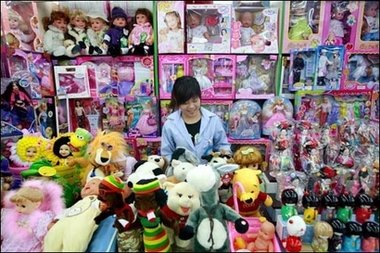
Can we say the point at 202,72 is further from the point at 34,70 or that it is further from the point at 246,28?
the point at 34,70

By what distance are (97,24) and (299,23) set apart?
1599 millimetres

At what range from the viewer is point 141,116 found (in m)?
2.26

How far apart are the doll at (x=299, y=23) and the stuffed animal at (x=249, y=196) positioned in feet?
5.01

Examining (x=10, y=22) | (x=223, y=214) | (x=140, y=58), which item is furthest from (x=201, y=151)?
(x=10, y=22)

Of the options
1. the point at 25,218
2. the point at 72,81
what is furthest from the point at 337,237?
the point at 72,81

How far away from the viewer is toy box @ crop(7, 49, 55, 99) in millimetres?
1750

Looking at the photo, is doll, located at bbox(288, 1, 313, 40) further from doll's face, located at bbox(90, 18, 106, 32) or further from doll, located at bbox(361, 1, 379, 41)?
doll's face, located at bbox(90, 18, 106, 32)

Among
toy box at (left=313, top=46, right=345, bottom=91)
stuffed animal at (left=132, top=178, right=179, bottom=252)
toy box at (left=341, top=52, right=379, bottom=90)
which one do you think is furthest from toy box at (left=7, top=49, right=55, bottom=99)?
toy box at (left=341, top=52, right=379, bottom=90)

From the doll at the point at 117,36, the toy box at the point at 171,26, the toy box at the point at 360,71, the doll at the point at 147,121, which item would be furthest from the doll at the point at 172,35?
the toy box at the point at 360,71

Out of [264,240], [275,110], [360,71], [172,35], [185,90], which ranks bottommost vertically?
[264,240]

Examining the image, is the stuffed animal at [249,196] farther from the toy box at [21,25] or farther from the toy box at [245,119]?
the toy box at [21,25]

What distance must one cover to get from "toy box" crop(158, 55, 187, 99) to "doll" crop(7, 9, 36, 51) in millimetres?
944

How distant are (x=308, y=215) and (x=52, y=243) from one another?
75 cm

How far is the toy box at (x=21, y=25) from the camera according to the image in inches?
69.6
